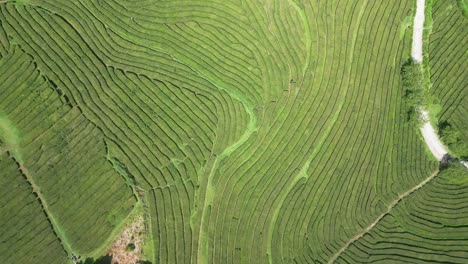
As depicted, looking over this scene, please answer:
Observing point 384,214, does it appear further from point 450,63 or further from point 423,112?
point 450,63

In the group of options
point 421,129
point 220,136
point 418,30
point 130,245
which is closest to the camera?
point 130,245

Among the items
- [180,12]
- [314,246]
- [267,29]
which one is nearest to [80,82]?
[180,12]

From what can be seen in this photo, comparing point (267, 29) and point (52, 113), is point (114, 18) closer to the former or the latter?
point (52, 113)

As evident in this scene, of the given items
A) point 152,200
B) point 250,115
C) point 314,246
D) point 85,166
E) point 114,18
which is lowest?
point 314,246

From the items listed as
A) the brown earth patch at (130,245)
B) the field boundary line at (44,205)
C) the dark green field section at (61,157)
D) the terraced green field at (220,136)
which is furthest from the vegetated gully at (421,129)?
the field boundary line at (44,205)

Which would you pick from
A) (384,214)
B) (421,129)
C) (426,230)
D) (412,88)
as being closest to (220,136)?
(384,214)

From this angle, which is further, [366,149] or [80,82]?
[366,149]

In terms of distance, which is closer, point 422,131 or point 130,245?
point 130,245
